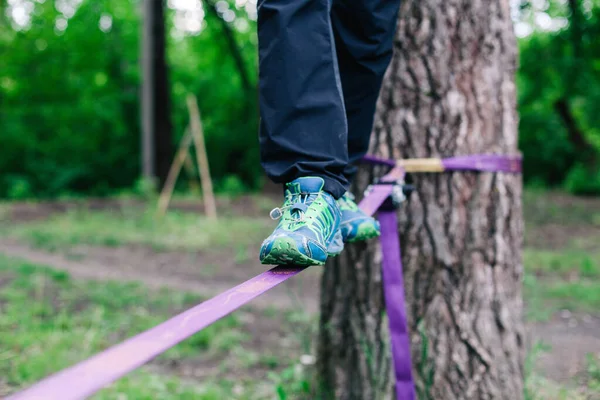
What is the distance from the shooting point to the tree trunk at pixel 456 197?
2.30m

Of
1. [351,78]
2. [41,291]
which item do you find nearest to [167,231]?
[41,291]

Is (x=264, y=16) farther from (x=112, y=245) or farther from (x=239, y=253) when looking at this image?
(x=112, y=245)

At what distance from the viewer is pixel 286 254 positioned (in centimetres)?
140

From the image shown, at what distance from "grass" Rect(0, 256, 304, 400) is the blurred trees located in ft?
31.6

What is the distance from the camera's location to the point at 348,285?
2490 millimetres

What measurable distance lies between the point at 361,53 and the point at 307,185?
0.53m

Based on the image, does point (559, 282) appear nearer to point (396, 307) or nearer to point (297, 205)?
point (396, 307)

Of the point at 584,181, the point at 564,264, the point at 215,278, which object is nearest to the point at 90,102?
the point at 215,278

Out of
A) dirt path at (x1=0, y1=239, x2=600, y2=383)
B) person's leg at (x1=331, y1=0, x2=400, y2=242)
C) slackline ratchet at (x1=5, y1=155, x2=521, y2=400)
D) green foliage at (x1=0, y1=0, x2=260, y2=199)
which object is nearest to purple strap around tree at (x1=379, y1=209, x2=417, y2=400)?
slackline ratchet at (x1=5, y1=155, x2=521, y2=400)

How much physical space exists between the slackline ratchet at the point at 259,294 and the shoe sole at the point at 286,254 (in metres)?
0.03

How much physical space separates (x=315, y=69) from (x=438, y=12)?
94 cm

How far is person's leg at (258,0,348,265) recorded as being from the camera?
1.55 metres

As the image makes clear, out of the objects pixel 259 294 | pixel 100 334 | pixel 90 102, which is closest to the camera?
pixel 259 294

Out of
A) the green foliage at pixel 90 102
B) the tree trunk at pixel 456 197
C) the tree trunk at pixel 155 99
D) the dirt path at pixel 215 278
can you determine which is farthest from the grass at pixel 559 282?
the green foliage at pixel 90 102
